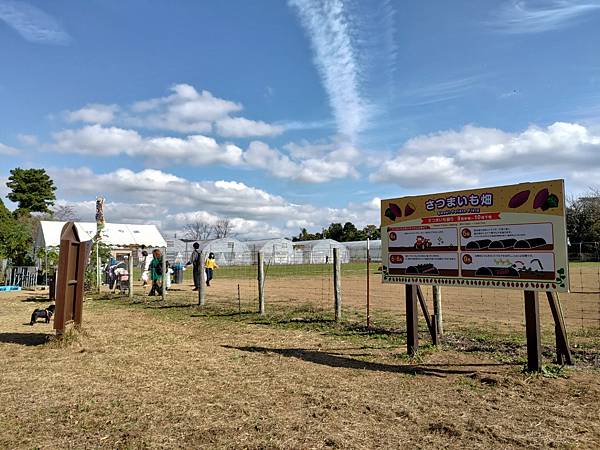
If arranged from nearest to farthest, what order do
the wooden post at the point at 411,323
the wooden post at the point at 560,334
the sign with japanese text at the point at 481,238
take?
the sign with japanese text at the point at 481,238, the wooden post at the point at 560,334, the wooden post at the point at 411,323

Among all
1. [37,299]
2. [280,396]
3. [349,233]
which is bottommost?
[280,396]

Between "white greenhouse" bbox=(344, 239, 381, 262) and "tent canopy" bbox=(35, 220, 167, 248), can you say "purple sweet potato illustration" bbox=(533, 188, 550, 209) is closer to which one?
"tent canopy" bbox=(35, 220, 167, 248)

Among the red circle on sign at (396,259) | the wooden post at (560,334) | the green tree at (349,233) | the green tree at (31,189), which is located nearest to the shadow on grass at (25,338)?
the red circle on sign at (396,259)

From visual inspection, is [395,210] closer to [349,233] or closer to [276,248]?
[276,248]

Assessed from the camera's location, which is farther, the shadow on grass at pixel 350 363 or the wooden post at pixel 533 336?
the shadow on grass at pixel 350 363

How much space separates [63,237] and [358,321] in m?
6.10

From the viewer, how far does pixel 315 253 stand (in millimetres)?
68625

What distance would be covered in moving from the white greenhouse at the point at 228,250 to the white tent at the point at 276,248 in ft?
5.49

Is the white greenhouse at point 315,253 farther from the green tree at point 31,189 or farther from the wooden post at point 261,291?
the wooden post at point 261,291

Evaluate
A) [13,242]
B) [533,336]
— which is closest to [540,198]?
[533,336]

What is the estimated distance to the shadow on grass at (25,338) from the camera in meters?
8.63

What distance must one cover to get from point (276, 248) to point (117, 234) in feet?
95.0

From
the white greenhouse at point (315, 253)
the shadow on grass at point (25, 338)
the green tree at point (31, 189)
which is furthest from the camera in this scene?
the white greenhouse at point (315, 253)

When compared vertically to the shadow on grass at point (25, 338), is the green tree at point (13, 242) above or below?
above
